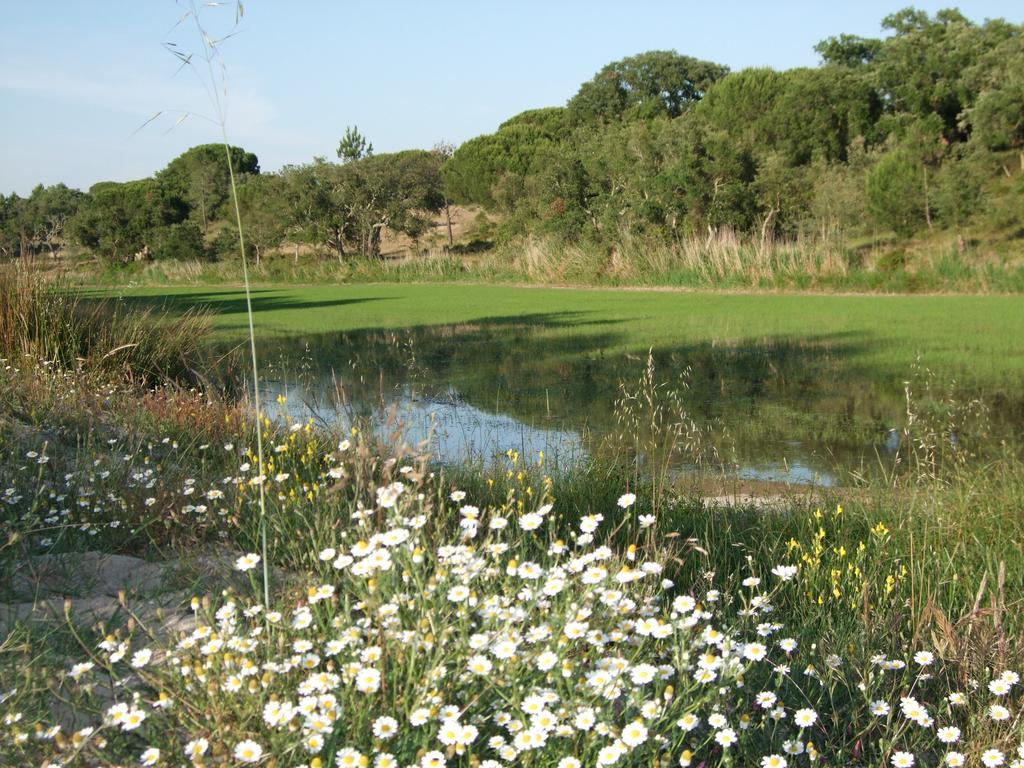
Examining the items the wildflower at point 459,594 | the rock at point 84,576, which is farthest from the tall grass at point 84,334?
the wildflower at point 459,594

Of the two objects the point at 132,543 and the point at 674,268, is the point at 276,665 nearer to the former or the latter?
the point at 132,543

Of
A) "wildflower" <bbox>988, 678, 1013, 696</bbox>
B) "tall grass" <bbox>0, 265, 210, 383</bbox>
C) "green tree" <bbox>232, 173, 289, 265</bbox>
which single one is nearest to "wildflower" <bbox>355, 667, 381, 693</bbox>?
"wildflower" <bbox>988, 678, 1013, 696</bbox>

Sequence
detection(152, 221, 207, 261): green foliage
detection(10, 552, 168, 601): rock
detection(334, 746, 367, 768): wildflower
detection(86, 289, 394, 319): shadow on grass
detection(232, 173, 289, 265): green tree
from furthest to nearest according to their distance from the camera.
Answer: detection(152, 221, 207, 261): green foliage < detection(232, 173, 289, 265): green tree < detection(86, 289, 394, 319): shadow on grass < detection(10, 552, 168, 601): rock < detection(334, 746, 367, 768): wildflower

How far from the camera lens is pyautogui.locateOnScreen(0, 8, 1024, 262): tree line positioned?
21.5m

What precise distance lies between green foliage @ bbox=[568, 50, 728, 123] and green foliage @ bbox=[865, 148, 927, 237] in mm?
19365

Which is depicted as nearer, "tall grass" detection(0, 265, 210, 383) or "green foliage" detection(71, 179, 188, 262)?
"tall grass" detection(0, 265, 210, 383)

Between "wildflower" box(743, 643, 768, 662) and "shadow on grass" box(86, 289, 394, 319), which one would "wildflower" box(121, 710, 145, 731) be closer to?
"wildflower" box(743, 643, 768, 662)

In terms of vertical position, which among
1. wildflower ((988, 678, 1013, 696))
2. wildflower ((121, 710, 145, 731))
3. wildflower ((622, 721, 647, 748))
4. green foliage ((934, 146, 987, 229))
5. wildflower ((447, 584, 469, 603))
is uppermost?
green foliage ((934, 146, 987, 229))

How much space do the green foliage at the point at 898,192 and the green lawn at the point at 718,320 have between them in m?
7.97

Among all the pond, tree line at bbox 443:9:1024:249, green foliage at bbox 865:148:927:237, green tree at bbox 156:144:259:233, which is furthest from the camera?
green tree at bbox 156:144:259:233

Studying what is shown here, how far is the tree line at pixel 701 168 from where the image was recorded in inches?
846

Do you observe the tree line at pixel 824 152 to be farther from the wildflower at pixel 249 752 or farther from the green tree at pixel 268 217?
the wildflower at pixel 249 752

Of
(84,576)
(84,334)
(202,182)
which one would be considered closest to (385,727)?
(84,576)

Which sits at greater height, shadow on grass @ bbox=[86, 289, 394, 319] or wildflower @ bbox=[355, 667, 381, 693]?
wildflower @ bbox=[355, 667, 381, 693]
